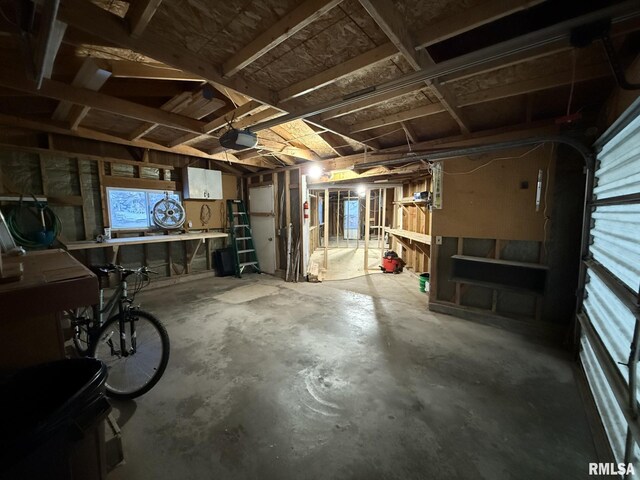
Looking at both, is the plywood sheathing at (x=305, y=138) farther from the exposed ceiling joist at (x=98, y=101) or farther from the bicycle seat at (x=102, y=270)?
the bicycle seat at (x=102, y=270)

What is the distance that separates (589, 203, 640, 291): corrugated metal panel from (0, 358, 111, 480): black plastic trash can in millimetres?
2697

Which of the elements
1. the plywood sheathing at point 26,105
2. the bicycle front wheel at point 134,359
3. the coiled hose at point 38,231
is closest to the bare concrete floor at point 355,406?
the bicycle front wheel at point 134,359

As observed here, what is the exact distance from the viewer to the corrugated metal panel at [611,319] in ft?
4.88

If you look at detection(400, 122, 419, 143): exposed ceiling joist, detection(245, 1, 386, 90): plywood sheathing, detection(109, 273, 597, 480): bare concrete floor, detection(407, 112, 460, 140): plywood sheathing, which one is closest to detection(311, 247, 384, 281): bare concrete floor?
detection(109, 273, 597, 480): bare concrete floor

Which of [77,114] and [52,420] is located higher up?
[77,114]

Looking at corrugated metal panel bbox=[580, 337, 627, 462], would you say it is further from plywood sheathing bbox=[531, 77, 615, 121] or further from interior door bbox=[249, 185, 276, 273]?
interior door bbox=[249, 185, 276, 273]

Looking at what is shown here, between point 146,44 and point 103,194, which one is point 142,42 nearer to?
point 146,44

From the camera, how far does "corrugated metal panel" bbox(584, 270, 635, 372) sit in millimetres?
1486

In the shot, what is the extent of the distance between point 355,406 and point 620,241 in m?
2.14

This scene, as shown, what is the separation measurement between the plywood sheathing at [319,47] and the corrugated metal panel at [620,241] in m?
1.90

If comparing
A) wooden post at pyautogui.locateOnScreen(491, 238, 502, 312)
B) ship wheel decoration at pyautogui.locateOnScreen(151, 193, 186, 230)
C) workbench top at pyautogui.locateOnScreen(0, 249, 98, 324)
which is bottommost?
wooden post at pyautogui.locateOnScreen(491, 238, 502, 312)

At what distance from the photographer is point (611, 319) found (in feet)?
5.65

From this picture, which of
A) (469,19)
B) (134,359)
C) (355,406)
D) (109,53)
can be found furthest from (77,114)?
(355,406)

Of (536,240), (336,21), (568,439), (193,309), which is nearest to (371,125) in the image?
(336,21)
